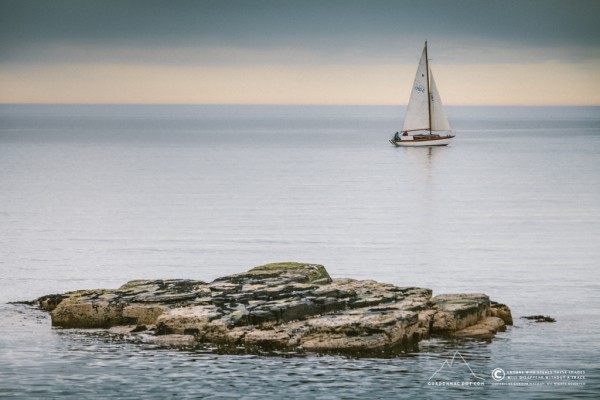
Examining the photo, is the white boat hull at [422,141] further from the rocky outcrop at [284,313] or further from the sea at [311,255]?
the rocky outcrop at [284,313]

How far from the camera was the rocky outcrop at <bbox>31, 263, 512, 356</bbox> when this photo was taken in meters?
34.8

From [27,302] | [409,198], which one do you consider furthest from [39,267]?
[409,198]

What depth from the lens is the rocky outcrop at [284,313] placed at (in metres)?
34.8

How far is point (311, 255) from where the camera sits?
6078 cm

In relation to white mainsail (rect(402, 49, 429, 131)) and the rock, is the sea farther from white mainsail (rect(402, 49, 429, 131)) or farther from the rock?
white mainsail (rect(402, 49, 429, 131))

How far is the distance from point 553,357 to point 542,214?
50.0 m

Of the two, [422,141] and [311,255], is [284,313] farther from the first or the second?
[422,141]

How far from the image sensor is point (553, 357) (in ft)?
114

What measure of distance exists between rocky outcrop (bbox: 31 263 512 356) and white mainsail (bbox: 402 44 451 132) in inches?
4755
